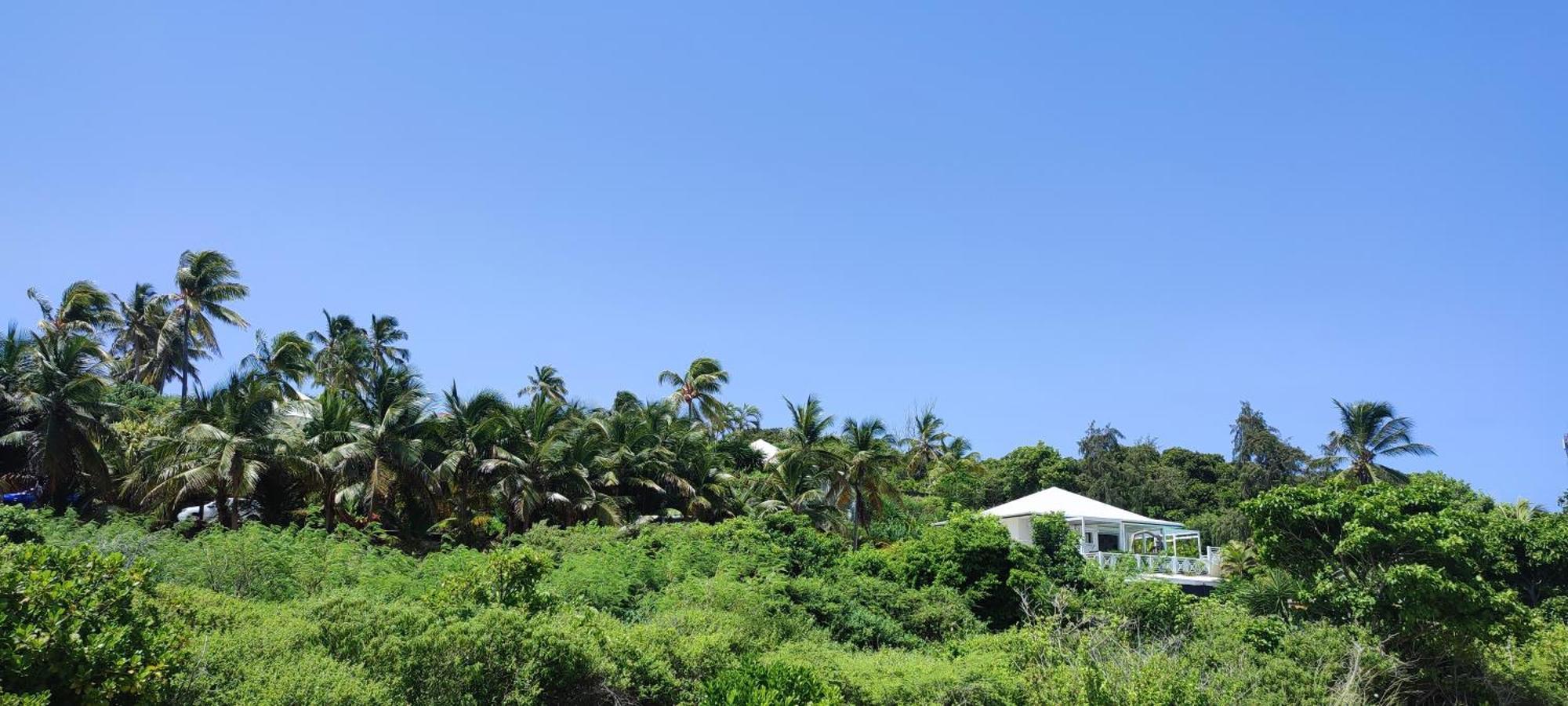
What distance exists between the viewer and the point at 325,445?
1024 inches

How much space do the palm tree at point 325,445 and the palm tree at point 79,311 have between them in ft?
76.4

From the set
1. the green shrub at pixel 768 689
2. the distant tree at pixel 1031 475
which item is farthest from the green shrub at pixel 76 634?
the distant tree at pixel 1031 475

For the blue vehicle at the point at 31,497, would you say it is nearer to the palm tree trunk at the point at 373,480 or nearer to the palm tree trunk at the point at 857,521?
the palm tree trunk at the point at 373,480

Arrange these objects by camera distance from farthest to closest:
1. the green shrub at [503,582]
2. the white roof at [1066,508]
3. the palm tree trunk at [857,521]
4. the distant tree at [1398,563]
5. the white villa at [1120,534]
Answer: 1. the palm tree trunk at [857,521]
2. the white roof at [1066,508]
3. the white villa at [1120,534]
4. the distant tree at [1398,563]
5. the green shrub at [503,582]

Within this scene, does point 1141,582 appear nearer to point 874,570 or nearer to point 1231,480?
point 874,570

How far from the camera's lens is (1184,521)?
48.8 metres

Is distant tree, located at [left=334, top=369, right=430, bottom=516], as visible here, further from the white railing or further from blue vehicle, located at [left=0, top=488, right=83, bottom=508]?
the white railing

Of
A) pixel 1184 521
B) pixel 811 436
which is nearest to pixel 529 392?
pixel 811 436

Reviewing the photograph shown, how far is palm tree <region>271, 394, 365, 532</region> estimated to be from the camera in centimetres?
2528

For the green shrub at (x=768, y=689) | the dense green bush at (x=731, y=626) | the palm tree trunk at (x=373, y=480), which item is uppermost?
the palm tree trunk at (x=373, y=480)

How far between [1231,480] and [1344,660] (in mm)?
44815

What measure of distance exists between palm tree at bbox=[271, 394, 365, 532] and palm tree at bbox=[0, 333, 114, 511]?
4.28m

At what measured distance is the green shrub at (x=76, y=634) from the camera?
6426 millimetres

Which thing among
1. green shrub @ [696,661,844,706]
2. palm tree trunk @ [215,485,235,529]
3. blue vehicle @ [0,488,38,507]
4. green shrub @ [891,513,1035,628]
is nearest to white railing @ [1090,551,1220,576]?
green shrub @ [891,513,1035,628]
